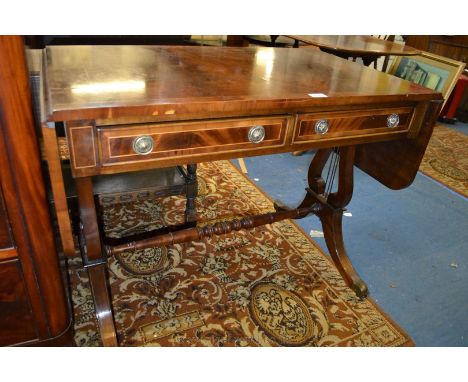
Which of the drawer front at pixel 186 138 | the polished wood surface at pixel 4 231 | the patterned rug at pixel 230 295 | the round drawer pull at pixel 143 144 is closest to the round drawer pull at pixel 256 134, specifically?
the drawer front at pixel 186 138

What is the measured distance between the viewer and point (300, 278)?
1.90 m

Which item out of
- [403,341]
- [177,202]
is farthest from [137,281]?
[403,341]

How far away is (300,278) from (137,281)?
30.3 inches

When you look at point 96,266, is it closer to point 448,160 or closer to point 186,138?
point 186,138

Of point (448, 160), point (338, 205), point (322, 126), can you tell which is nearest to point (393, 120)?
point (322, 126)

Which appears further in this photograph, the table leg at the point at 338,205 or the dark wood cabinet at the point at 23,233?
the table leg at the point at 338,205

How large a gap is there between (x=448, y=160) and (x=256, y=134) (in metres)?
2.90

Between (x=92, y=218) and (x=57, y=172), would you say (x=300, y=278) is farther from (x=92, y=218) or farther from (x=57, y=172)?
(x=57, y=172)

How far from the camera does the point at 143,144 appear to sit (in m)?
1.03

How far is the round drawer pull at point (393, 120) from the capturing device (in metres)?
1.35

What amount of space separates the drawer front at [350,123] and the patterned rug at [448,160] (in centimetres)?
189

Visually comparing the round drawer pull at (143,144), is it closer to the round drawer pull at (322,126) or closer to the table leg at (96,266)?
the table leg at (96,266)
